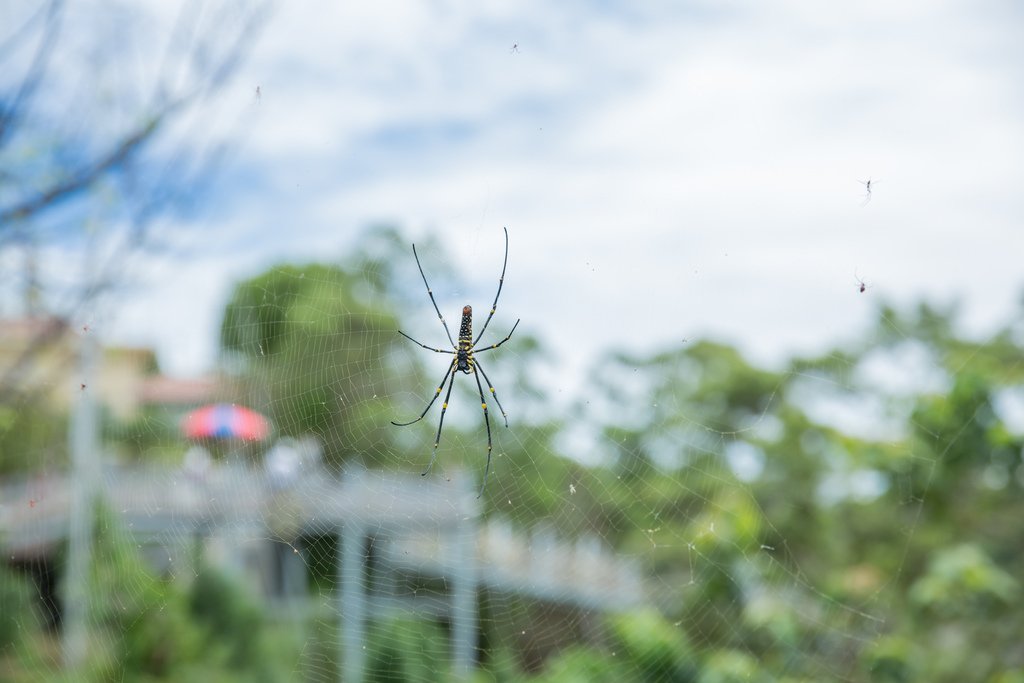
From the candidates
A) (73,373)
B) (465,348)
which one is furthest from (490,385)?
(73,373)

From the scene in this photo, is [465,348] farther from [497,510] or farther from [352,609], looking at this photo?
[352,609]

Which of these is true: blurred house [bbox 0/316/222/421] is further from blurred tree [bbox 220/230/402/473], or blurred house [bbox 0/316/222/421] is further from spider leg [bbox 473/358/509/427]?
spider leg [bbox 473/358/509/427]

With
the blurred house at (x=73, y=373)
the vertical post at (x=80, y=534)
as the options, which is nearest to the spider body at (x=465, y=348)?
the blurred house at (x=73, y=373)

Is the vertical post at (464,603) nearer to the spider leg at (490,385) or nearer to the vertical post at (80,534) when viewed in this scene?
the spider leg at (490,385)

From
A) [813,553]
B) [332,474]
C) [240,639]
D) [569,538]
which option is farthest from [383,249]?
[813,553]

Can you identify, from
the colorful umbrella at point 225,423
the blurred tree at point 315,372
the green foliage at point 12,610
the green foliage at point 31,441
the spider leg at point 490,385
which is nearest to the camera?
the spider leg at point 490,385

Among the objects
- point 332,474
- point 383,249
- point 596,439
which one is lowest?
point 332,474

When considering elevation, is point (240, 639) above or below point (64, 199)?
below

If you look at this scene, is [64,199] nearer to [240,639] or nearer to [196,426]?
[196,426]
